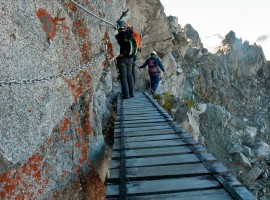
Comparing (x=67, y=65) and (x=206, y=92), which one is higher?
(x=67, y=65)

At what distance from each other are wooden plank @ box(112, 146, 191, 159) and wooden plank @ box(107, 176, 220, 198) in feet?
4.07

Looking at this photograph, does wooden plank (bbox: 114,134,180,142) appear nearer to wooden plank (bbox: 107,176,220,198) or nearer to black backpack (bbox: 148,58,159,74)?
wooden plank (bbox: 107,176,220,198)

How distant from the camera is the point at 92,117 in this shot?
6.89 m

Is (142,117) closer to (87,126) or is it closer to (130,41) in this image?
(87,126)

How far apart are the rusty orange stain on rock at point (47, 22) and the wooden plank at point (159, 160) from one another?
8.45ft

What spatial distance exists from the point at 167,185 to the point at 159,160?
1089 mm

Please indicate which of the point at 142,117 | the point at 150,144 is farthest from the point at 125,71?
the point at 150,144

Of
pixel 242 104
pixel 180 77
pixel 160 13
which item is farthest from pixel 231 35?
pixel 160 13

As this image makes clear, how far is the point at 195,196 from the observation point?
3916 millimetres

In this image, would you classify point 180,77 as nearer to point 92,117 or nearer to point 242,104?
point 92,117

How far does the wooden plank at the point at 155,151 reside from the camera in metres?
5.74

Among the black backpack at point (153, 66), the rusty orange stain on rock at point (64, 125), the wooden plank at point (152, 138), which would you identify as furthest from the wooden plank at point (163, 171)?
the black backpack at point (153, 66)

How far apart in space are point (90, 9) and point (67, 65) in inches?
76.9

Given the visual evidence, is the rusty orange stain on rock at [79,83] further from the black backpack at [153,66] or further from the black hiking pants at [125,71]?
the black backpack at [153,66]
